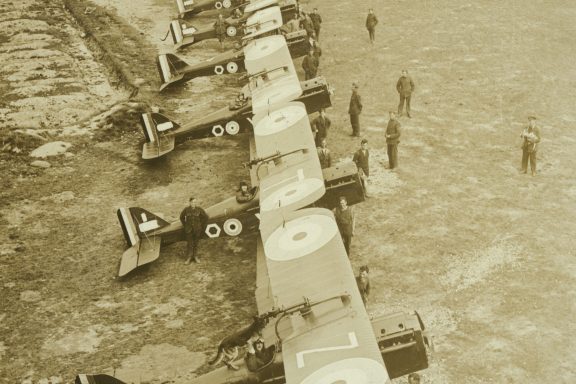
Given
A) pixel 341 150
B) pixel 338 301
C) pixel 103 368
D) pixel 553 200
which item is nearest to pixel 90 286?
pixel 103 368

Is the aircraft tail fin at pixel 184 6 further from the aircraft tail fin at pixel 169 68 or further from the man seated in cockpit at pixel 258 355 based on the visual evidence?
the man seated in cockpit at pixel 258 355

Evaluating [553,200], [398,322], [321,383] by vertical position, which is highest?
[321,383]

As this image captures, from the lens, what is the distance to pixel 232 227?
14.9 meters

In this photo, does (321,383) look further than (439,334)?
No

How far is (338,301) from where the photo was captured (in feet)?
30.8

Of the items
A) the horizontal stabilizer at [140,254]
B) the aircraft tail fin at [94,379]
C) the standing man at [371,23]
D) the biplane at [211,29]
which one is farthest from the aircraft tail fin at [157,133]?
the standing man at [371,23]

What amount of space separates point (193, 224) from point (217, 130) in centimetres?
550

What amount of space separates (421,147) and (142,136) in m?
9.63

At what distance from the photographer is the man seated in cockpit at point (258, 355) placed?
9.83 meters

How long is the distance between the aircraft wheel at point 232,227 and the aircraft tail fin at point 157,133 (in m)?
5.15

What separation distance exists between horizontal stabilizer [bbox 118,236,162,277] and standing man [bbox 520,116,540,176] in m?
9.84

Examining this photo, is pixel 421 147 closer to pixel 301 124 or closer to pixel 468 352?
pixel 301 124

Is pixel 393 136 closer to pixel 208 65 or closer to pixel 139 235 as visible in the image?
pixel 139 235

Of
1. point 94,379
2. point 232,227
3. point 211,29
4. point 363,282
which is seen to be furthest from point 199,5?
point 94,379
